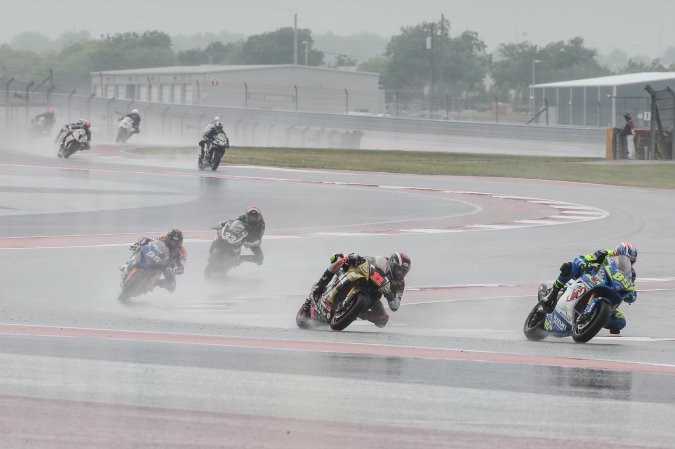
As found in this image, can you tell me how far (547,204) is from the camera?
31.1 metres

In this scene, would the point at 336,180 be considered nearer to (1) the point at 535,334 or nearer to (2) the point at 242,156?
(2) the point at 242,156

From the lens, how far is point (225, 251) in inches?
697

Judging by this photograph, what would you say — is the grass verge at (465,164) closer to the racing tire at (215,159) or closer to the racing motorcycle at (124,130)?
the racing motorcycle at (124,130)

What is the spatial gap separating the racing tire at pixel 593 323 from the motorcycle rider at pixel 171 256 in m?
5.36

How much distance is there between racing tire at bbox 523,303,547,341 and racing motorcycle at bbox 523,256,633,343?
0.03m

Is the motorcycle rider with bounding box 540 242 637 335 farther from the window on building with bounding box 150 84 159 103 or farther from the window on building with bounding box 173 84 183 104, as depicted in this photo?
the window on building with bounding box 150 84 159 103

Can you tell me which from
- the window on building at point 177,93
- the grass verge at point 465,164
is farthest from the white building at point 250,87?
the grass verge at point 465,164

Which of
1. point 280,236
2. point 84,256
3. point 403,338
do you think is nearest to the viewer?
point 403,338

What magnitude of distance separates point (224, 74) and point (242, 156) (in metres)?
48.5

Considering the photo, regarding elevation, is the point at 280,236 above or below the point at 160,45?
below

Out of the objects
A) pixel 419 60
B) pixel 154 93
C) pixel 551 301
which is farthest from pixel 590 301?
pixel 419 60

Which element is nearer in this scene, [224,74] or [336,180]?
[336,180]

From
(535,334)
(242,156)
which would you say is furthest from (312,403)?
(242,156)

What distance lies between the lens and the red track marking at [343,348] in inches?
420
